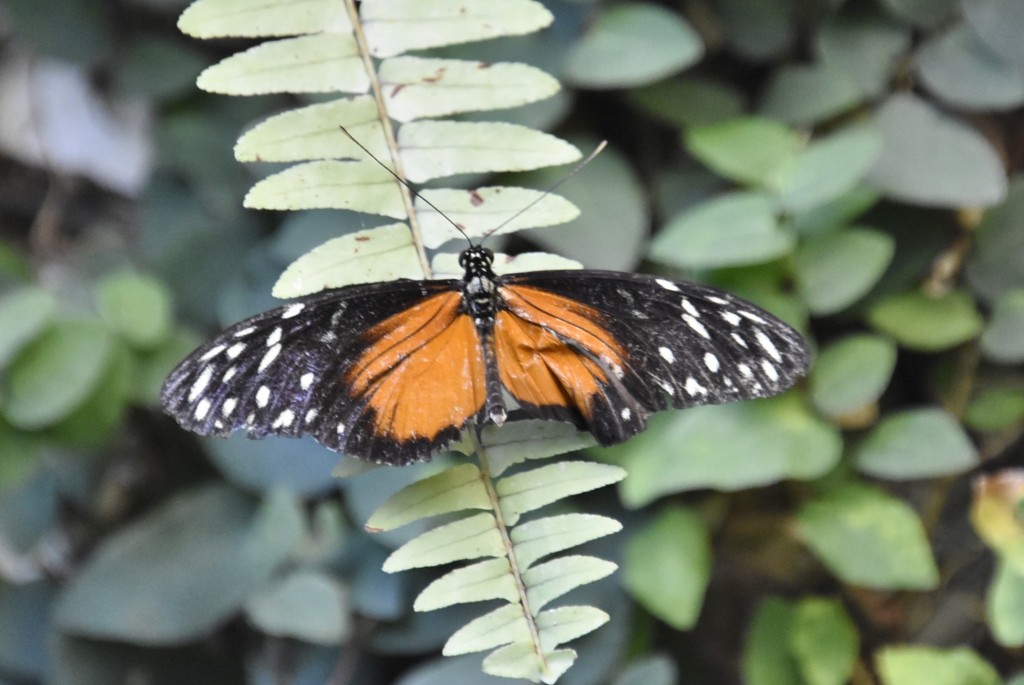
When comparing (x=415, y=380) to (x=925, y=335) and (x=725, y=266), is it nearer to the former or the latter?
(x=725, y=266)

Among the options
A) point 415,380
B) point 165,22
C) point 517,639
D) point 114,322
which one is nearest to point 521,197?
point 415,380

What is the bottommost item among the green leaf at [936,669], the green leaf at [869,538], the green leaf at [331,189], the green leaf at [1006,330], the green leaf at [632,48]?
the green leaf at [936,669]

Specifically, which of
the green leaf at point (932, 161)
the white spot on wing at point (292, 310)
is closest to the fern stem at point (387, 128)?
the white spot on wing at point (292, 310)

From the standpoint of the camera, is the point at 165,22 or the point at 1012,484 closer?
the point at 1012,484

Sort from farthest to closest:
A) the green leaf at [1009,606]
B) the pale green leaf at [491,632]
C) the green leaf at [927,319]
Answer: the green leaf at [927,319], the green leaf at [1009,606], the pale green leaf at [491,632]

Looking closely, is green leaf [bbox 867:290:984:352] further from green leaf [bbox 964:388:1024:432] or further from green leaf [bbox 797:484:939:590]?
green leaf [bbox 797:484:939:590]

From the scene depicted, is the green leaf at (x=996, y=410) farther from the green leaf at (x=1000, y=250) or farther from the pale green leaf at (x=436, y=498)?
the pale green leaf at (x=436, y=498)

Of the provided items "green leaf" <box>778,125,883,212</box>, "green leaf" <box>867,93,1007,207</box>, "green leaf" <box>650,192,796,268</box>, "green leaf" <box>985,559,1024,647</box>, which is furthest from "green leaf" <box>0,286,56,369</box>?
"green leaf" <box>985,559,1024,647</box>
